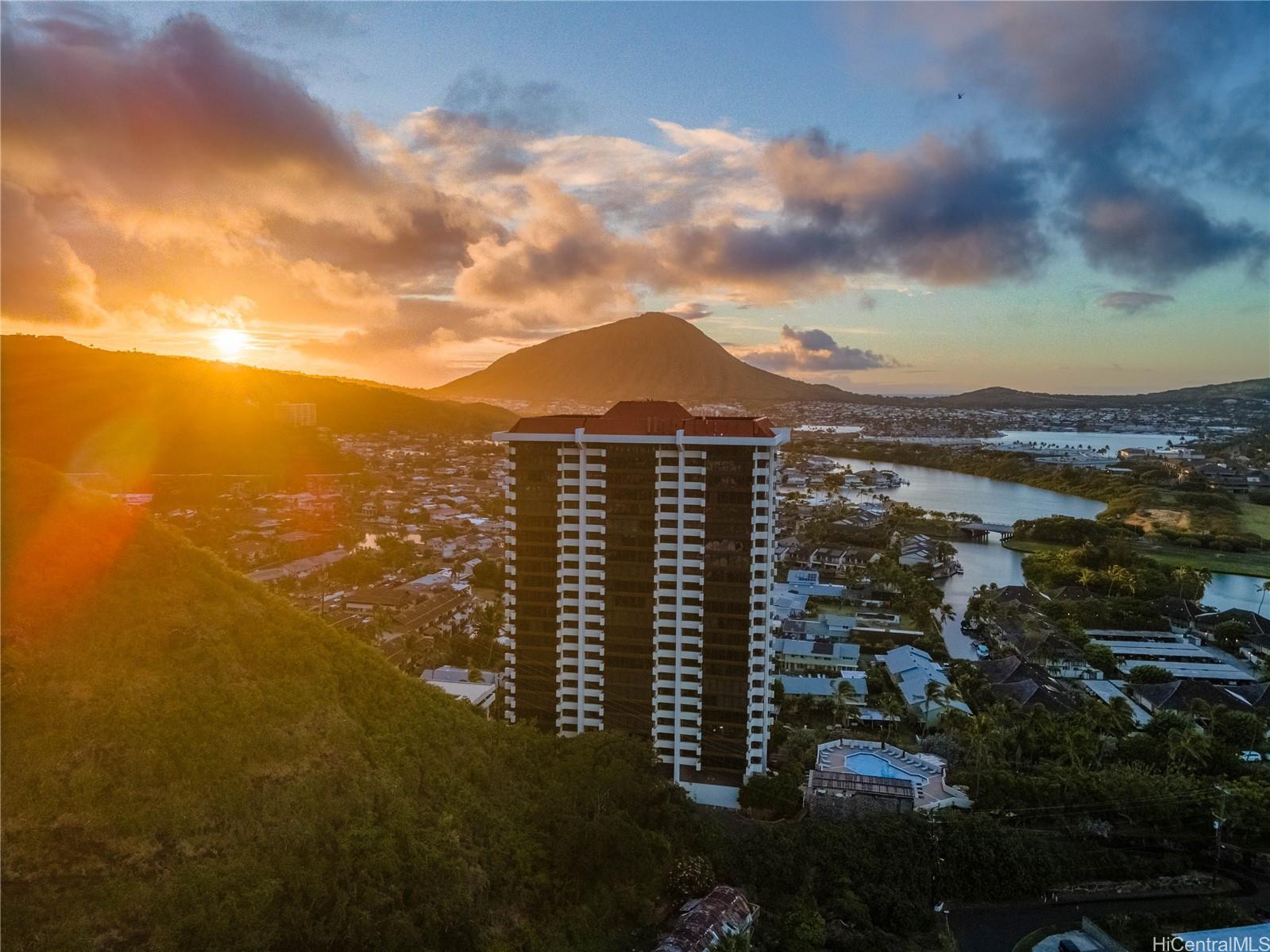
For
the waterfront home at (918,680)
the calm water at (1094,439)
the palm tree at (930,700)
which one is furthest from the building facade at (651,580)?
the calm water at (1094,439)

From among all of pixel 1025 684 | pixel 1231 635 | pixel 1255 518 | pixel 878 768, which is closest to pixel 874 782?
pixel 878 768

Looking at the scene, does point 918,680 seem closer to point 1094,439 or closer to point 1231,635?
point 1231,635

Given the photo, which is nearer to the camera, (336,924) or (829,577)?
(336,924)

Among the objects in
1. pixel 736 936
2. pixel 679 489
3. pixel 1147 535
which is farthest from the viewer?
pixel 1147 535

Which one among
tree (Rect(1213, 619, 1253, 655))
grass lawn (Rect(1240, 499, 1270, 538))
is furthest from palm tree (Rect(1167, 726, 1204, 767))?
grass lawn (Rect(1240, 499, 1270, 538))

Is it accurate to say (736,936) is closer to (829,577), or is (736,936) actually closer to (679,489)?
(679,489)

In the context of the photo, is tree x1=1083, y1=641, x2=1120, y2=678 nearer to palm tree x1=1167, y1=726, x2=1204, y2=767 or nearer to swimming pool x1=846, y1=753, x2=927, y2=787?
palm tree x1=1167, y1=726, x2=1204, y2=767

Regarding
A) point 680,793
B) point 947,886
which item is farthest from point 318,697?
point 947,886
